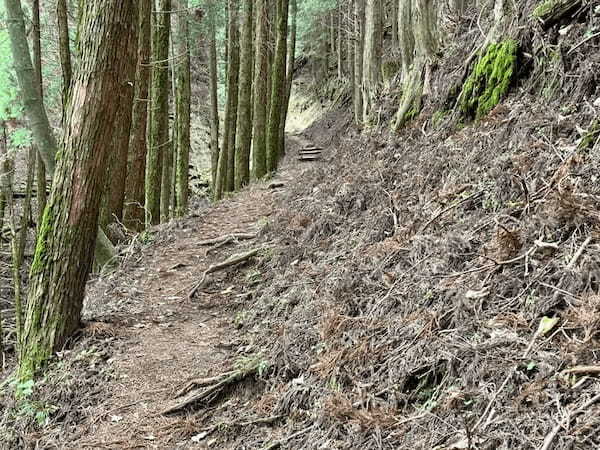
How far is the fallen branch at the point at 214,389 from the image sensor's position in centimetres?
431

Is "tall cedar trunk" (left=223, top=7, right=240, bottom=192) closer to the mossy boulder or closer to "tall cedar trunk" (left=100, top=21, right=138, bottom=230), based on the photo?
"tall cedar trunk" (left=100, top=21, right=138, bottom=230)

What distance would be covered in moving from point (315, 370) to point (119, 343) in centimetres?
277

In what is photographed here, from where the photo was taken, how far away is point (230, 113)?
15414 mm

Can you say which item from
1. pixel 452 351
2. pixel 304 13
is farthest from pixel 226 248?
pixel 304 13

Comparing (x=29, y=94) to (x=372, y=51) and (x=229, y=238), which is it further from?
(x=372, y=51)

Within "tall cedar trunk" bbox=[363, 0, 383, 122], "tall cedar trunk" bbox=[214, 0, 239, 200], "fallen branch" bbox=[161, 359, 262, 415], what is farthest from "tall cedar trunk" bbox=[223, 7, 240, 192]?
"fallen branch" bbox=[161, 359, 262, 415]

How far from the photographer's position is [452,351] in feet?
9.52

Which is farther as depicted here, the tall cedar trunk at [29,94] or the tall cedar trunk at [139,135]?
the tall cedar trunk at [139,135]

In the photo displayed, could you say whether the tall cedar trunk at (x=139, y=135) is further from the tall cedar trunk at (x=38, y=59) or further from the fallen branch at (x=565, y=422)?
the fallen branch at (x=565, y=422)

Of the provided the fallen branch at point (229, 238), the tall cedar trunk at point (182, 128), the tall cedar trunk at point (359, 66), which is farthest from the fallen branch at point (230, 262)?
the tall cedar trunk at point (359, 66)

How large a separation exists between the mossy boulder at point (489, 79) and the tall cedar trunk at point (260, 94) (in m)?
8.63

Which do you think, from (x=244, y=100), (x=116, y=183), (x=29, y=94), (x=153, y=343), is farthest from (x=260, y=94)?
(x=153, y=343)

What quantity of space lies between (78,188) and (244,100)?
9.39 meters

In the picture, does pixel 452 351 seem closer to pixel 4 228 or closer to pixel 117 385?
pixel 117 385
